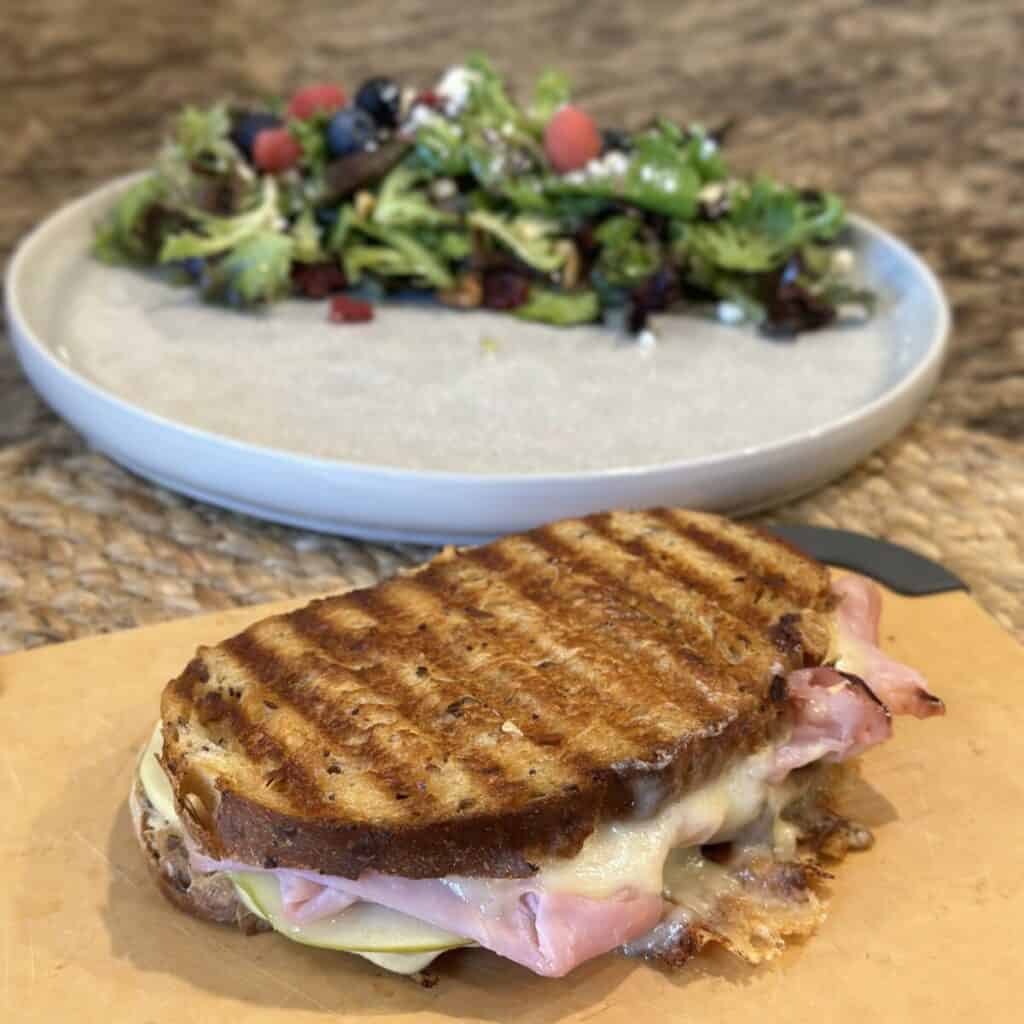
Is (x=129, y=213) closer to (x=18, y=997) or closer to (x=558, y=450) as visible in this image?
(x=558, y=450)

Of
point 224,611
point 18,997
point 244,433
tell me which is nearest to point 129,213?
point 244,433

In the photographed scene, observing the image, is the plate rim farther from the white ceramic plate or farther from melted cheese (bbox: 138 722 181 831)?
melted cheese (bbox: 138 722 181 831)

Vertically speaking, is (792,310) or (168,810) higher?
(168,810)

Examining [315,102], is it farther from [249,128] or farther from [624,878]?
[624,878]

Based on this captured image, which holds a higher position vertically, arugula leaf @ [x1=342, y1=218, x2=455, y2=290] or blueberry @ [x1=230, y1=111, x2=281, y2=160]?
blueberry @ [x1=230, y1=111, x2=281, y2=160]

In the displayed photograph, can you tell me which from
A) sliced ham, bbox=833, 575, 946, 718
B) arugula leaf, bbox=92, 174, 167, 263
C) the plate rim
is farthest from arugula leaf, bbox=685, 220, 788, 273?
sliced ham, bbox=833, 575, 946, 718

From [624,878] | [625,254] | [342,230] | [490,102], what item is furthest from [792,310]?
[624,878]
